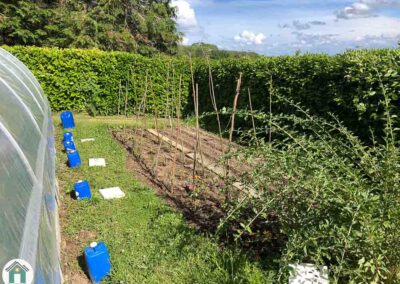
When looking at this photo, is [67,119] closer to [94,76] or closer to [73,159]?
[94,76]

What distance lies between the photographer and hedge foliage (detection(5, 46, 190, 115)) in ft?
38.4

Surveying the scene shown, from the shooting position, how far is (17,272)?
151 cm

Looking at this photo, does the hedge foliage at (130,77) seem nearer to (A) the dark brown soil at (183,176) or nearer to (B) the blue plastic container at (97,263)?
(A) the dark brown soil at (183,176)

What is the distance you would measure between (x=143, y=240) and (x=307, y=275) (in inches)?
73.1

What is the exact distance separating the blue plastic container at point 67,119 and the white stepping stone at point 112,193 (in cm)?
494

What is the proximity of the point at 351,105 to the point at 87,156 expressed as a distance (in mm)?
4848

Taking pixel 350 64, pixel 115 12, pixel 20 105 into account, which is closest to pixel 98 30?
pixel 115 12

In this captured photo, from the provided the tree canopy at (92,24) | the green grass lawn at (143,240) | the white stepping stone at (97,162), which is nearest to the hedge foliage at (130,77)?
the white stepping stone at (97,162)

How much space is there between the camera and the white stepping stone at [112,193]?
510 cm

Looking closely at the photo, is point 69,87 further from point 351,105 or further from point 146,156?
point 351,105

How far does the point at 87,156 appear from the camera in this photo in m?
7.09

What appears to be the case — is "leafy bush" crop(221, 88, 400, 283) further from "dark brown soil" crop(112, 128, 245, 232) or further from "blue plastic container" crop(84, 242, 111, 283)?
"blue plastic container" crop(84, 242, 111, 283)

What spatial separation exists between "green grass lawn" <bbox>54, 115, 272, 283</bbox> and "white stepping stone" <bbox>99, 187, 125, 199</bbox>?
83 mm

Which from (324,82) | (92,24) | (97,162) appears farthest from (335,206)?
(92,24)
